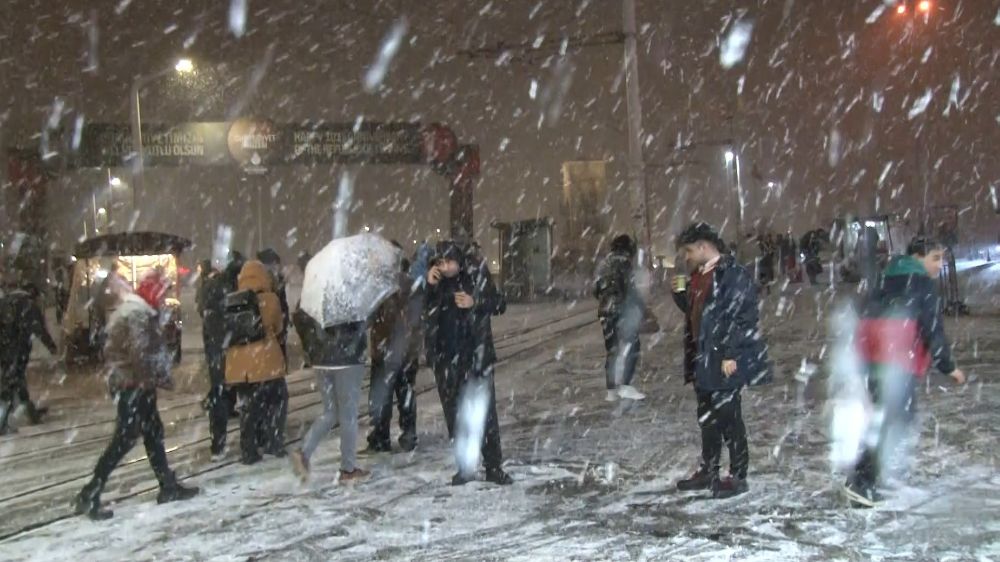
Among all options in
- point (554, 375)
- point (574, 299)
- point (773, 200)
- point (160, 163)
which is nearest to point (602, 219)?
point (574, 299)

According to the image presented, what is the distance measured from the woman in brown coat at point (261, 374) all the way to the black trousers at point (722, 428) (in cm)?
341

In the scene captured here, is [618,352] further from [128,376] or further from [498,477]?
[128,376]

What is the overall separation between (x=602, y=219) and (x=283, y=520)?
38463 millimetres

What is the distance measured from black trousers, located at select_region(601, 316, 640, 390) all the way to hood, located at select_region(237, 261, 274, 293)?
11.6ft

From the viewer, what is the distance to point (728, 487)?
5957 mm

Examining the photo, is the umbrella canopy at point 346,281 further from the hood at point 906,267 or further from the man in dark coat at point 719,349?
the hood at point 906,267

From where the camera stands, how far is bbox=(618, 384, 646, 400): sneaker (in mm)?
9711

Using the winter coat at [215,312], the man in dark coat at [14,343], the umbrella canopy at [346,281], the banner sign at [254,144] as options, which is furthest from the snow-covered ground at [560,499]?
the banner sign at [254,144]

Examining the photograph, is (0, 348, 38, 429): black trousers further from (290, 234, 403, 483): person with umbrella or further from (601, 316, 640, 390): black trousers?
(601, 316, 640, 390): black trousers

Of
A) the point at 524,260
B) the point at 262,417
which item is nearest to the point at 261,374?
the point at 262,417

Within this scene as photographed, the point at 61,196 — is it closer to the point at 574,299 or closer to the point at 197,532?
the point at 574,299

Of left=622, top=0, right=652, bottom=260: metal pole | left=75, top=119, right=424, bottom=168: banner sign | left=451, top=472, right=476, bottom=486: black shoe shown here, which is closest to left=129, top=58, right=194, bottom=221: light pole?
left=75, top=119, right=424, bottom=168: banner sign

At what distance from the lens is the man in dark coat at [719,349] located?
5730mm

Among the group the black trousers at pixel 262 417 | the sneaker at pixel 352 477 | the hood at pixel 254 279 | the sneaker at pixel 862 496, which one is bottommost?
the sneaker at pixel 862 496
